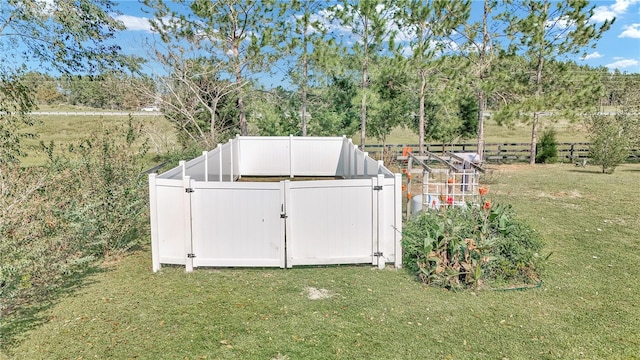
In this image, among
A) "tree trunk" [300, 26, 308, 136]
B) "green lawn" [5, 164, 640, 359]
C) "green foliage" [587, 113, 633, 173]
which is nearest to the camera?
"green lawn" [5, 164, 640, 359]

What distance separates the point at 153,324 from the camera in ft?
12.4

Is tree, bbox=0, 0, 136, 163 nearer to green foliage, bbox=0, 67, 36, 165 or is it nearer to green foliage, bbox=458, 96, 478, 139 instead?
green foliage, bbox=0, 67, 36, 165

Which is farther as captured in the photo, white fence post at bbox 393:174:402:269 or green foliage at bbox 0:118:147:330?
white fence post at bbox 393:174:402:269

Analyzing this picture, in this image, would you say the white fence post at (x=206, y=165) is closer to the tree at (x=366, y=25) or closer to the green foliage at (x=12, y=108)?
the green foliage at (x=12, y=108)

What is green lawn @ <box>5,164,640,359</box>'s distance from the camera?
132 inches

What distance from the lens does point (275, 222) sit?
16.8 feet

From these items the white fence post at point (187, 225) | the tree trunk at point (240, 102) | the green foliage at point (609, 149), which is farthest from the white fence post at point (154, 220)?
the green foliage at point (609, 149)

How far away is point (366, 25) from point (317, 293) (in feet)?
45.2

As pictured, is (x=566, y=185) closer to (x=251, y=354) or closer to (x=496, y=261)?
(x=496, y=261)

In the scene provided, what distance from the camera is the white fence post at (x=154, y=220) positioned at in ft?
16.7

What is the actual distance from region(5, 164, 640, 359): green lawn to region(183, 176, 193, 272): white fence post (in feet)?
0.50

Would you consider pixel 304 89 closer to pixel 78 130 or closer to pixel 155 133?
pixel 155 133

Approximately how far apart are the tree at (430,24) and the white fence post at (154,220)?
12.8m

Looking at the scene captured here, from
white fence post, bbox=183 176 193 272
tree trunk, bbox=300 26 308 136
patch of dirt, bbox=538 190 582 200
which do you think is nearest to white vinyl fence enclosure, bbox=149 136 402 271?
white fence post, bbox=183 176 193 272
